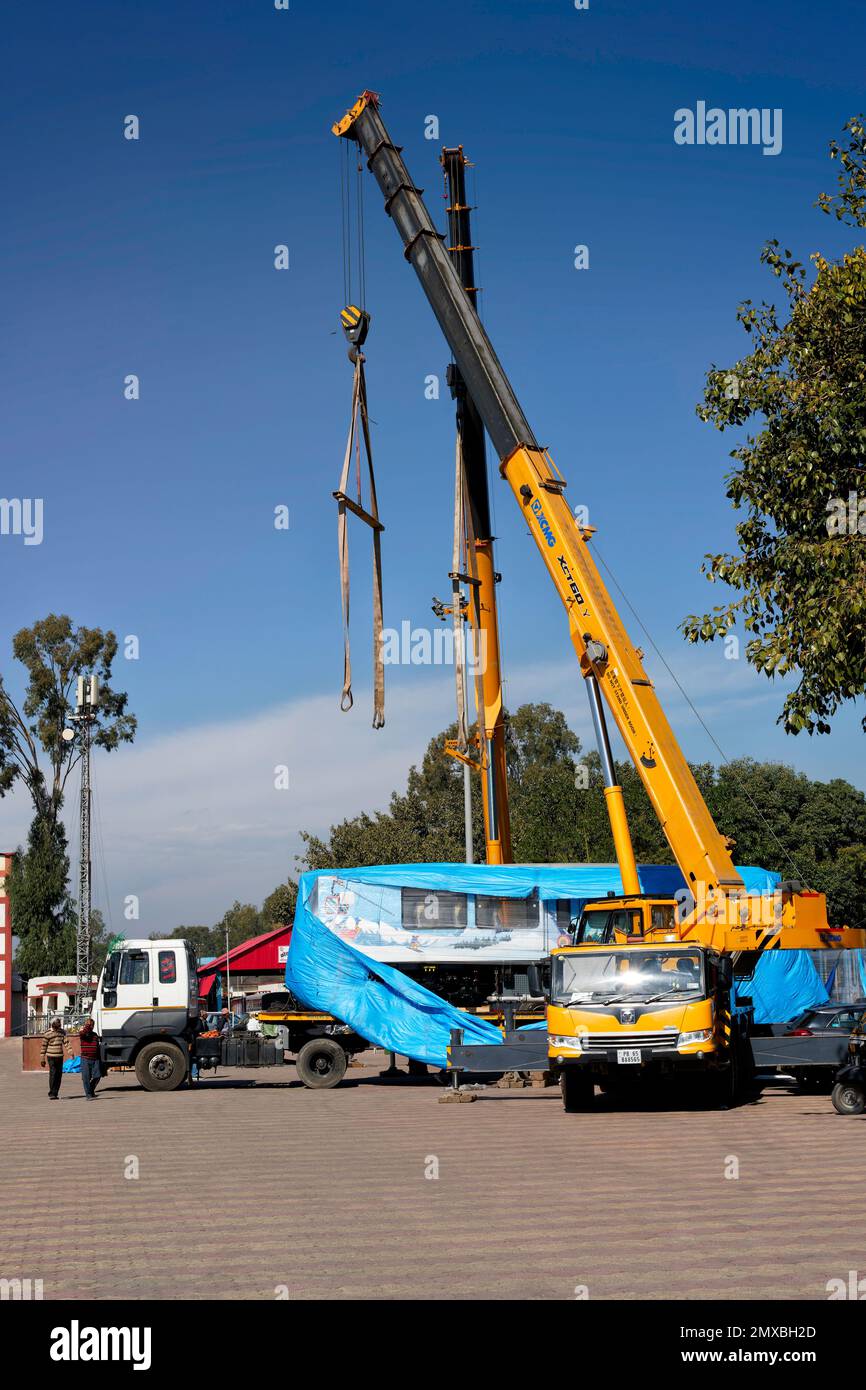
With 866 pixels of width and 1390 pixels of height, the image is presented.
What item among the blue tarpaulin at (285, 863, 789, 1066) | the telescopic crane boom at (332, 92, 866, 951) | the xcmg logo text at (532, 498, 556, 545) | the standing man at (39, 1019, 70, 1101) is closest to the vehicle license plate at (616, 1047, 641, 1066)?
the telescopic crane boom at (332, 92, 866, 951)

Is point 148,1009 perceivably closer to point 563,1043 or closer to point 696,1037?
point 563,1043

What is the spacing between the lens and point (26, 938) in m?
67.1

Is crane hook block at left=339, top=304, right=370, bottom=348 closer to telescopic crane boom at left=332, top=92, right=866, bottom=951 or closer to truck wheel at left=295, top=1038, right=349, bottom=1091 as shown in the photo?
telescopic crane boom at left=332, top=92, right=866, bottom=951

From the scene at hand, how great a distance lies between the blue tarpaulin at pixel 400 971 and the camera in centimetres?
2569

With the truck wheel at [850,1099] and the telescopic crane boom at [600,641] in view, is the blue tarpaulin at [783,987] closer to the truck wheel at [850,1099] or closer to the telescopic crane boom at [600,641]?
the telescopic crane boom at [600,641]

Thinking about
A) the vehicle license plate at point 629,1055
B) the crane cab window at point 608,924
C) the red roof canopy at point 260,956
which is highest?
the crane cab window at point 608,924

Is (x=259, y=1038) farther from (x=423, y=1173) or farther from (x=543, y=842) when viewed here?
(x=543, y=842)

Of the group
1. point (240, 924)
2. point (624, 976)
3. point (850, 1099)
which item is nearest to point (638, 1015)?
point (624, 976)

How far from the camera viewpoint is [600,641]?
2162 centimetres

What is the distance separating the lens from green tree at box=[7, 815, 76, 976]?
218ft

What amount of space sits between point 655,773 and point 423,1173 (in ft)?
28.8

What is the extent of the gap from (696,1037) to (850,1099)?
6.88 feet

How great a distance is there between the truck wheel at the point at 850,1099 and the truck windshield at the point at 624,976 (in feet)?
7.24

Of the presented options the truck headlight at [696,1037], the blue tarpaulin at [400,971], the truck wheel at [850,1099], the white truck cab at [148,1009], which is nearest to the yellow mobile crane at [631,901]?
the truck headlight at [696,1037]
